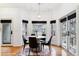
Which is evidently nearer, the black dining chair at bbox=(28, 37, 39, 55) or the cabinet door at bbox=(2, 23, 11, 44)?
the black dining chair at bbox=(28, 37, 39, 55)

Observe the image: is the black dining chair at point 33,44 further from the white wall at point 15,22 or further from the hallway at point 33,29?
the white wall at point 15,22

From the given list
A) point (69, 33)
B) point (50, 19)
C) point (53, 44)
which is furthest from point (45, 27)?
point (69, 33)

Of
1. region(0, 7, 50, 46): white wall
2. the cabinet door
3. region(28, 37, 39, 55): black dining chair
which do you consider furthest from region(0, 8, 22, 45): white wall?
region(28, 37, 39, 55): black dining chair

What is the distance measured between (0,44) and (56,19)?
1.73 m

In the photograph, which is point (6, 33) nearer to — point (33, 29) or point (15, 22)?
point (15, 22)

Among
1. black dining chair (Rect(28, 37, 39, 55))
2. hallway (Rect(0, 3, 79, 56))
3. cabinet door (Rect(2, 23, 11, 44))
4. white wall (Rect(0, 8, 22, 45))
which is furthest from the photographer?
cabinet door (Rect(2, 23, 11, 44))

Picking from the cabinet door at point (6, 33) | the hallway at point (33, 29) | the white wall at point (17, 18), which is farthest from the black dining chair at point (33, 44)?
the cabinet door at point (6, 33)

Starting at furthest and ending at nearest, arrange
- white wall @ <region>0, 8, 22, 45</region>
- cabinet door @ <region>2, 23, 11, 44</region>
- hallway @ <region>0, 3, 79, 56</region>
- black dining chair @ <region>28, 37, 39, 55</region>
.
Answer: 1. cabinet door @ <region>2, 23, 11, 44</region>
2. black dining chair @ <region>28, 37, 39, 55</region>
3. white wall @ <region>0, 8, 22, 45</region>
4. hallway @ <region>0, 3, 79, 56</region>

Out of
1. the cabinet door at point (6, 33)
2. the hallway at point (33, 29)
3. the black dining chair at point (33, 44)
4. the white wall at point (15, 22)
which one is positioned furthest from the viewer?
the cabinet door at point (6, 33)

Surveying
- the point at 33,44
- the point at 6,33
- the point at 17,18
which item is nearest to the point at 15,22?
the point at 17,18

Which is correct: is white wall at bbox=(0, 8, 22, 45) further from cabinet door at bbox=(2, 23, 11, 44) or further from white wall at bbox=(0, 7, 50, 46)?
cabinet door at bbox=(2, 23, 11, 44)

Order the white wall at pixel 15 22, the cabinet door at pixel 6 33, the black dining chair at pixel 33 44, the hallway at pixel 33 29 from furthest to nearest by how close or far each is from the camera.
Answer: the cabinet door at pixel 6 33 → the black dining chair at pixel 33 44 → the white wall at pixel 15 22 → the hallway at pixel 33 29

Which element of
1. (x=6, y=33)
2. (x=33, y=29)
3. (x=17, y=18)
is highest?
(x=17, y=18)

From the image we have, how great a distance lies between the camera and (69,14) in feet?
14.0
